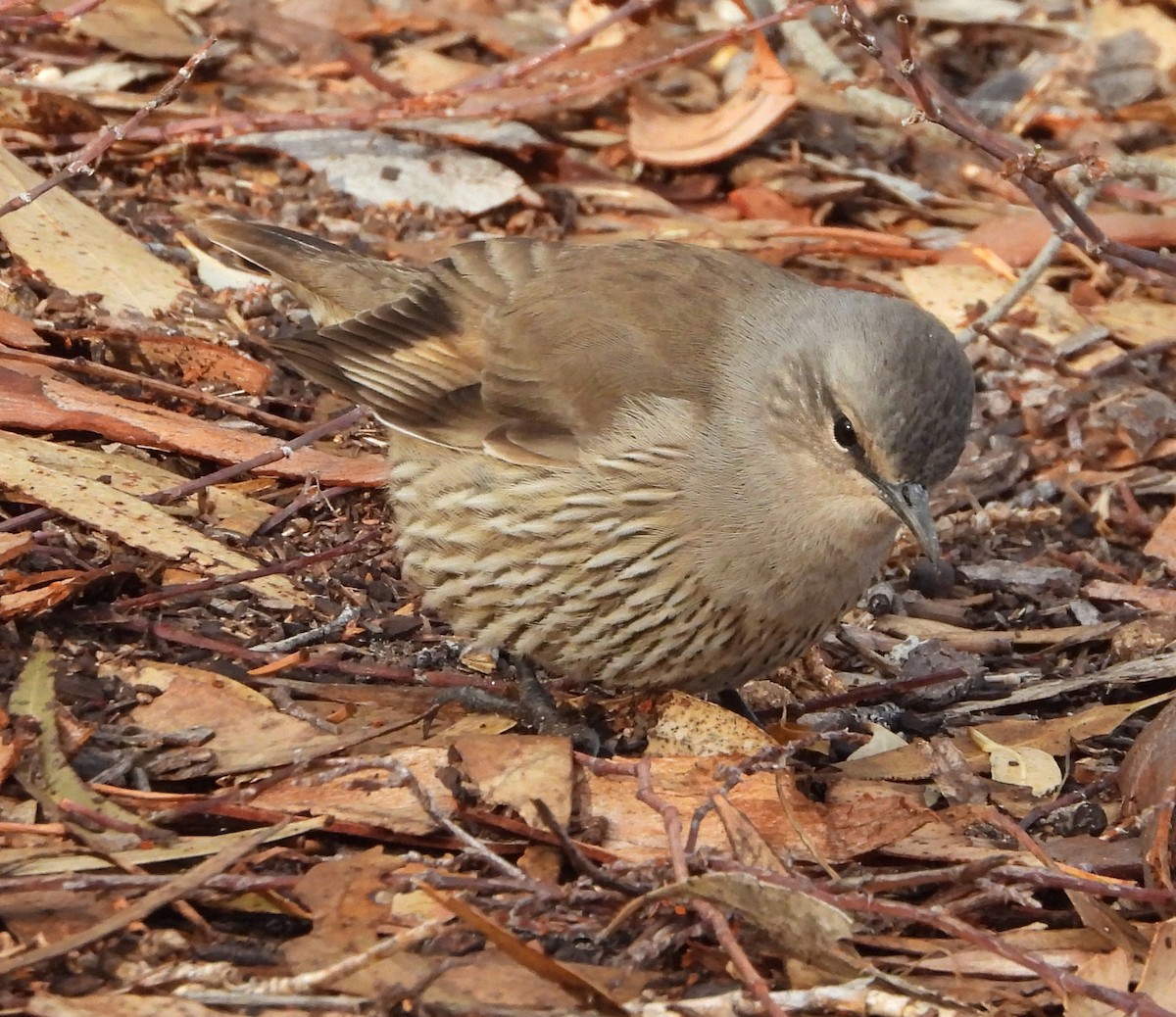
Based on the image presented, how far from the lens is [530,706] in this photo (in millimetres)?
4793

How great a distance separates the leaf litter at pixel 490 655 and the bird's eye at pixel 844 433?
0.77 metres

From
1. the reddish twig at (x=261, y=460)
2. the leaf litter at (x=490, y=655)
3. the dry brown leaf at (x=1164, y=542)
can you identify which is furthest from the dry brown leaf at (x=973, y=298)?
the reddish twig at (x=261, y=460)

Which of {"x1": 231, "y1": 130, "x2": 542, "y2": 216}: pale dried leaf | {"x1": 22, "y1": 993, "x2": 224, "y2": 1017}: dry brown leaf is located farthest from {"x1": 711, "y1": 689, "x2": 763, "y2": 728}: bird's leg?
{"x1": 231, "y1": 130, "x2": 542, "y2": 216}: pale dried leaf

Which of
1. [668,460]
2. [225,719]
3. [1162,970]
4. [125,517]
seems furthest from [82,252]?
[1162,970]

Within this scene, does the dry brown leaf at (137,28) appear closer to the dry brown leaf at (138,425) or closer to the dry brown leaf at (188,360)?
the dry brown leaf at (188,360)

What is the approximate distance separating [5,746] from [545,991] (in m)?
1.35

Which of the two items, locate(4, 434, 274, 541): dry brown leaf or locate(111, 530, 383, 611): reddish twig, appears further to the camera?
locate(4, 434, 274, 541): dry brown leaf

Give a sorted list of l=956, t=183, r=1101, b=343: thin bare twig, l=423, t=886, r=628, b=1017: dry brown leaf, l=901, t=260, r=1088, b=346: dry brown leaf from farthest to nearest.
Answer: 1. l=901, t=260, r=1088, b=346: dry brown leaf
2. l=956, t=183, r=1101, b=343: thin bare twig
3. l=423, t=886, r=628, b=1017: dry brown leaf

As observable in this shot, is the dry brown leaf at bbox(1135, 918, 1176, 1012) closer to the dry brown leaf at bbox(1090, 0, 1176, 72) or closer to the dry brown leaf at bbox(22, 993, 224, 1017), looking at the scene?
the dry brown leaf at bbox(22, 993, 224, 1017)

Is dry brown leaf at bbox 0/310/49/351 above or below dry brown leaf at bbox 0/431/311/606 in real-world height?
above

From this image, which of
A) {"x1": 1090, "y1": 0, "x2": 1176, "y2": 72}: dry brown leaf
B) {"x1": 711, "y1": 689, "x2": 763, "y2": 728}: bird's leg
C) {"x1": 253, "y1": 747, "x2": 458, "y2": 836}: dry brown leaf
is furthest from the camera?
{"x1": 1090, "y1": 0, "x2": 1176, "y2": 72}: dry brown leaf

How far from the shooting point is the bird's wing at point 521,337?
4.75 metres

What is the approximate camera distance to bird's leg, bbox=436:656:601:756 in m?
4.66

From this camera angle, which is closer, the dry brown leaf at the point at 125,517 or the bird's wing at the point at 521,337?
the bird's wing at the point at 521,337
